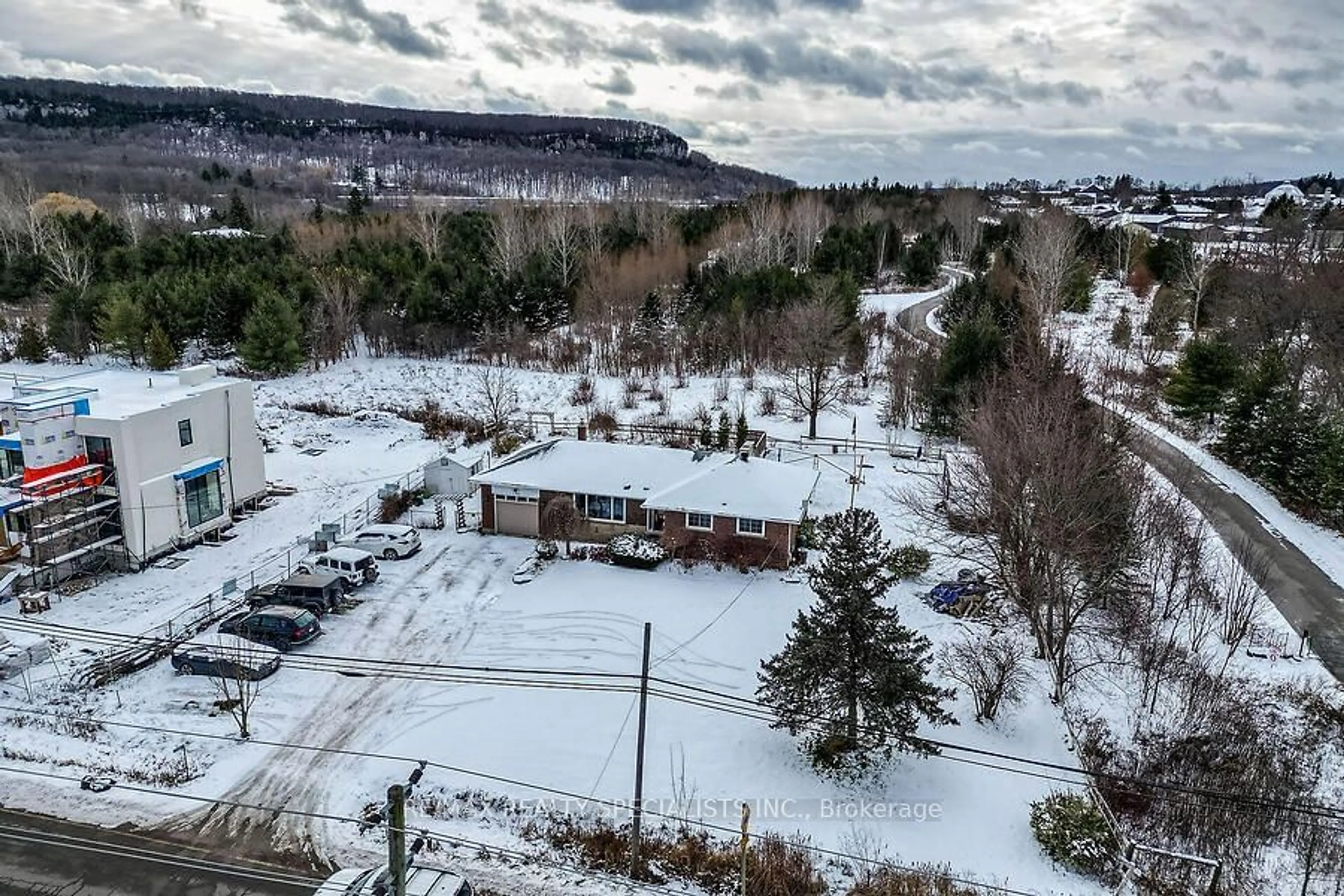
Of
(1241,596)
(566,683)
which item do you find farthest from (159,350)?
(1241,596)

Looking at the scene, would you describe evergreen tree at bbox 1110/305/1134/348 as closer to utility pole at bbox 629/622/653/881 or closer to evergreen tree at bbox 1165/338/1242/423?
evergreen tree at bbox 1165/338/1242/423

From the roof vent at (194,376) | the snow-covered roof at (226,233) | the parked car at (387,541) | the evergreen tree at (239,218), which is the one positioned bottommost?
the parked car at (387,541)

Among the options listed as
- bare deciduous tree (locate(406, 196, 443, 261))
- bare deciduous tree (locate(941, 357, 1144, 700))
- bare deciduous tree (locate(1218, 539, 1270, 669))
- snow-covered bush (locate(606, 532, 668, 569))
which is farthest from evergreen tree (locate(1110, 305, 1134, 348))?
bare deciduous tree (locate(406, 196, 443, 261))

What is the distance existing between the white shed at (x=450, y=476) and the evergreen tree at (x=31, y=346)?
114ft

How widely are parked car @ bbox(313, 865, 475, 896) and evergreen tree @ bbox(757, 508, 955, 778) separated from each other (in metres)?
7.15

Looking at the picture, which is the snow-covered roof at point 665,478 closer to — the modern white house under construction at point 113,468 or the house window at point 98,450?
the modern white house under construction at point 113,468

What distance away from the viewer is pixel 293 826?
1553 centimetres

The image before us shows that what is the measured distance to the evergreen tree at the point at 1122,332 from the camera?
50.6m

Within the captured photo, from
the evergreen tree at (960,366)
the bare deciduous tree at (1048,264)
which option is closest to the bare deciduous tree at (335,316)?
the evergreen tree at (960,366)

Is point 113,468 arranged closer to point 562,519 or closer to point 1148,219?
point 562,519

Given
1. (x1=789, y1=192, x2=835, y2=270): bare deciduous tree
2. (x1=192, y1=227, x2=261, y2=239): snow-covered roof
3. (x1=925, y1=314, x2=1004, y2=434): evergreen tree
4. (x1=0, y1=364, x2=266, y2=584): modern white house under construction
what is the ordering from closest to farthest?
(x1=0, y1=364, x2=266, y2=584): modern white house under construction → (x1=925, y1=314, x2=1004, y2=434): evergreen tree → (x1=192, y1=227, x2=261, y2=239): snow-covered roof → (x1=789, y1=192, x2=835, y2=270): bare deciduous tree

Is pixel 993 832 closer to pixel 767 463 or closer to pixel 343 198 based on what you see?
pixel 767 463

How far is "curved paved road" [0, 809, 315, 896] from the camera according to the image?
548 inches

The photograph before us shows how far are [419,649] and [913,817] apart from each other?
12.7m
